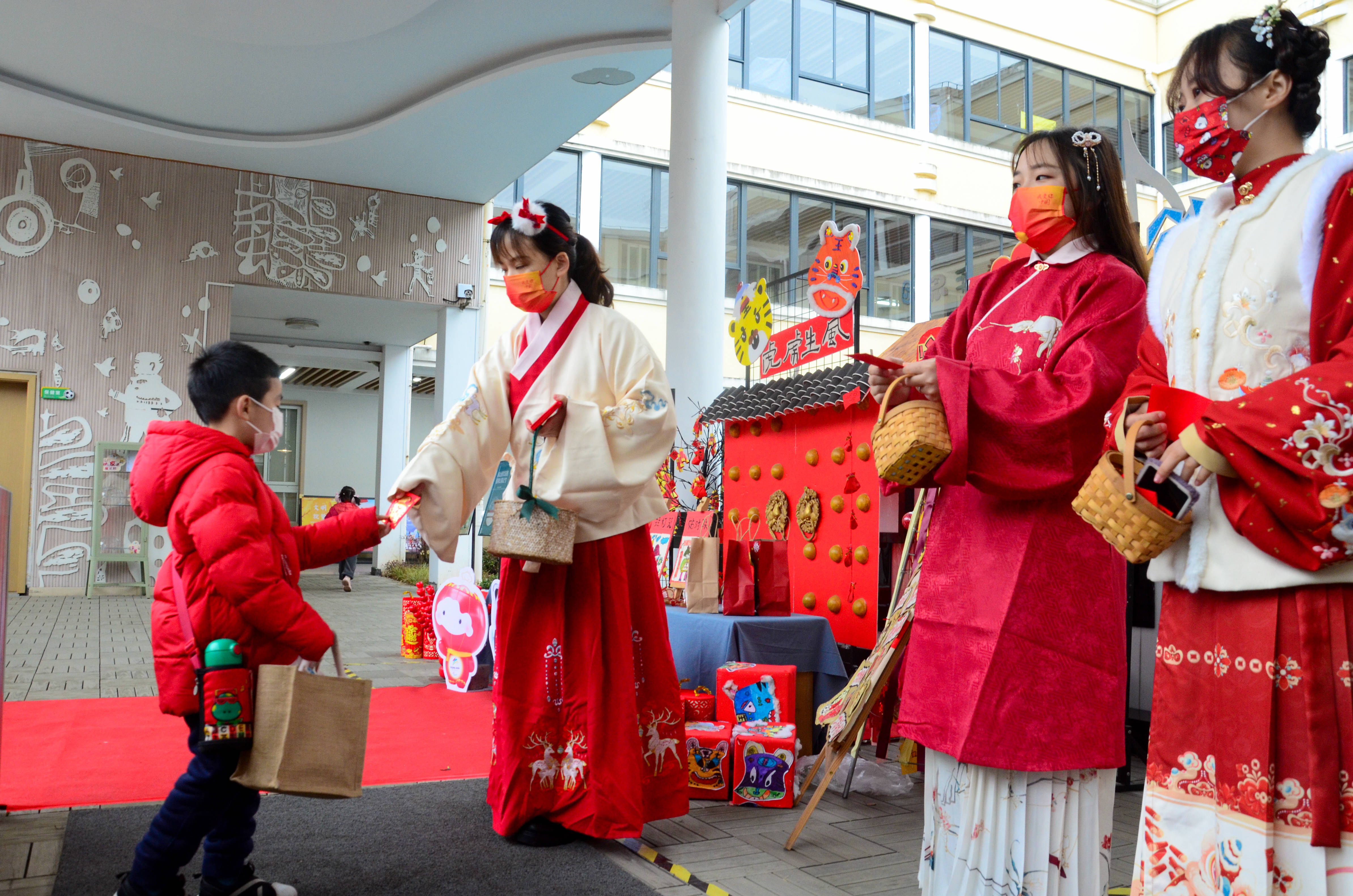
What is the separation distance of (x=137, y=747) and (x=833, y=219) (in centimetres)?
1287

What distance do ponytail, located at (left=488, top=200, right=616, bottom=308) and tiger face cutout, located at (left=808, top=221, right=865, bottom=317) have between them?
1.52 meters

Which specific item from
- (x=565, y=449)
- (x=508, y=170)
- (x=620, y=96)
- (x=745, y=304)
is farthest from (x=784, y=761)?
(x=508, y=170)

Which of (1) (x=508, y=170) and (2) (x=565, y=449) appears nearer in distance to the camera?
(2) (x=565, y=449)

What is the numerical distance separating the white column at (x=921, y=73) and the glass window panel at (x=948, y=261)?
1.59 metres

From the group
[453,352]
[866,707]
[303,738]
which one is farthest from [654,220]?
[303,738]

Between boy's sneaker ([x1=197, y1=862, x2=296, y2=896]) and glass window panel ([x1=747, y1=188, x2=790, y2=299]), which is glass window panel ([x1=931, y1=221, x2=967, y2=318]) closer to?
glass window panel ([x1=747, y1=188, x2=790, y2=299])

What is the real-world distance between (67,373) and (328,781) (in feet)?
32.6

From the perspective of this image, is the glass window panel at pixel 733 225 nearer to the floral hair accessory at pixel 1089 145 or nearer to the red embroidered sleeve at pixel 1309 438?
the floral hair accessory at pixel 1089 145

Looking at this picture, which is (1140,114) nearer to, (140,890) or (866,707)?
(866,707)

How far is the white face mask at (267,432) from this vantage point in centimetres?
236

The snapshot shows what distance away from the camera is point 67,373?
1024 cm

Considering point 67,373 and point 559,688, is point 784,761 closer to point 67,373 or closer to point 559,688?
point 559,688

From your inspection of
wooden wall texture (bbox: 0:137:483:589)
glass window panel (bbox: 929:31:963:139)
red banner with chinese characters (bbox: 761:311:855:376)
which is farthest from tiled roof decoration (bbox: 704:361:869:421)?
glass window panel (bbox: 929:31:963:139)

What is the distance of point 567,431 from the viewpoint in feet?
8.73
